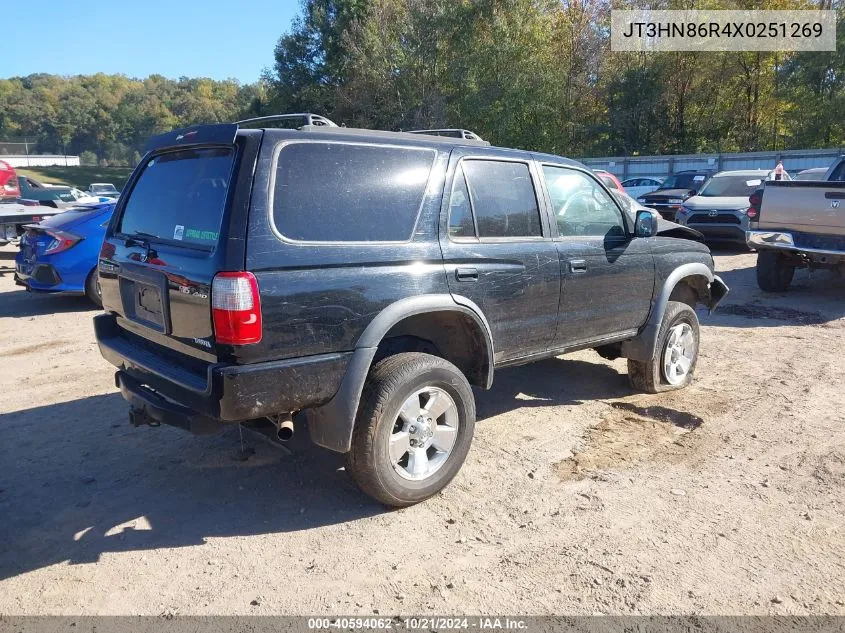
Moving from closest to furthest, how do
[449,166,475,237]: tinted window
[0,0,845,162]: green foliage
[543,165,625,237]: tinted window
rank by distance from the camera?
[449,166,475,237]: tinted window, [543,165,625,237]: tinted window, [0,0,845,162]: green foliage

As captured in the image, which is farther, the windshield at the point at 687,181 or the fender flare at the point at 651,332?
the windshield at the point at 687,181

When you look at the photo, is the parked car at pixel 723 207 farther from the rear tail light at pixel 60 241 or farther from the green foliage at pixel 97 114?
the green foliage at pixel 97 114

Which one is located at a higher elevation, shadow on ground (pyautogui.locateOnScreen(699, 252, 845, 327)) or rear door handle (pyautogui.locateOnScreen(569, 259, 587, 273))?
rear door handle (pyautogui.locateOnScreen(569, 259, 587, 273))

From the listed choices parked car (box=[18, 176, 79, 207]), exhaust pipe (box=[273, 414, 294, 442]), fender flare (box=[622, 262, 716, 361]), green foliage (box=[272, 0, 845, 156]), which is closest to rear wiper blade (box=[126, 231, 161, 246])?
exhaust pipe (box=[273, 414, 294, 442])

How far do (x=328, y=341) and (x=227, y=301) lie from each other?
1.74 ft

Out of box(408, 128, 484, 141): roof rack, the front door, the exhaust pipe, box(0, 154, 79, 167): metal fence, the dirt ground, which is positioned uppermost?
box(0, 154, 79, 167): metal fence

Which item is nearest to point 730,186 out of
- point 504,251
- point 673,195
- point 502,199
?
point 673,195

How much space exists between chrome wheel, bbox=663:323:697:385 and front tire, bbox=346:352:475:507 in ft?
7.72

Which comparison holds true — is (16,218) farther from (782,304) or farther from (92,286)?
(782,304)

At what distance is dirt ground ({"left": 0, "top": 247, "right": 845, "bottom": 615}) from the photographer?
2936 millimetres

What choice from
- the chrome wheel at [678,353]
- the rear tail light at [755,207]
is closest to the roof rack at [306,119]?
the chrome wheel at [678,353]

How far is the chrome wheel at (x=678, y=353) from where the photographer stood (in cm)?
545

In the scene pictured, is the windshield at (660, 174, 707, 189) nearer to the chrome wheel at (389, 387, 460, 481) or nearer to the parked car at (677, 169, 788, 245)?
the parked car at (677, 169, 788, 245)

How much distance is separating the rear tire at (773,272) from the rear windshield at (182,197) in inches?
345
